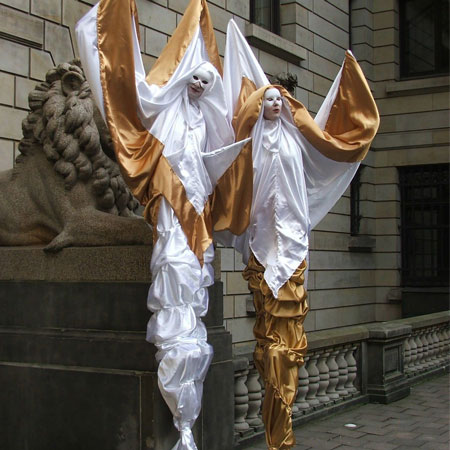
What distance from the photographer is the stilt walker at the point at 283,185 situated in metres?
4.78

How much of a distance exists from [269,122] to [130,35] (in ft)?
3.54

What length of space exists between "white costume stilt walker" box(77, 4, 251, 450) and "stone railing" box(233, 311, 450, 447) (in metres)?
1.92

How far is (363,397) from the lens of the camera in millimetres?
8320

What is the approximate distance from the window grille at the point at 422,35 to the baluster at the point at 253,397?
13.7 meters

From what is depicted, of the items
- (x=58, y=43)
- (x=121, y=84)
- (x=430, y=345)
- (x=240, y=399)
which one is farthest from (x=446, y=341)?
(x=121, y=84)

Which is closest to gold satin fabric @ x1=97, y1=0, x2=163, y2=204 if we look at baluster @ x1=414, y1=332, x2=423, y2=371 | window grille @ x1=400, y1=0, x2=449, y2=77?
baluster @ x1=414, y1=332, x2=423, y2=371

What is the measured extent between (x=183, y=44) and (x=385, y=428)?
4202 millimetres

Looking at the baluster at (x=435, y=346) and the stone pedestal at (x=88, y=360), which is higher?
the stone pedestal at (x=88, y=360)

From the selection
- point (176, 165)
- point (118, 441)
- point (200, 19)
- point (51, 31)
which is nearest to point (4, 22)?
point (51, 31)

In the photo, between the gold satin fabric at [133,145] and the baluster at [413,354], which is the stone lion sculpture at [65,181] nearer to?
the gold satin fabric at [133,145]

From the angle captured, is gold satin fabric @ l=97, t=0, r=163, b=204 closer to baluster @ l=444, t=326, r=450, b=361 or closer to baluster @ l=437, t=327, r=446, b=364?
baluster @ l=437, t=327, r=446, b=364

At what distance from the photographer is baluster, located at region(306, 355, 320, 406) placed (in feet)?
24.4

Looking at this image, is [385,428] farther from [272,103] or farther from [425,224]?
[425,224]

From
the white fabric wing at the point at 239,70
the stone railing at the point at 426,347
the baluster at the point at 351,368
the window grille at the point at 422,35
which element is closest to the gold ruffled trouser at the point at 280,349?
the white fabric wing at the point at 239,70
